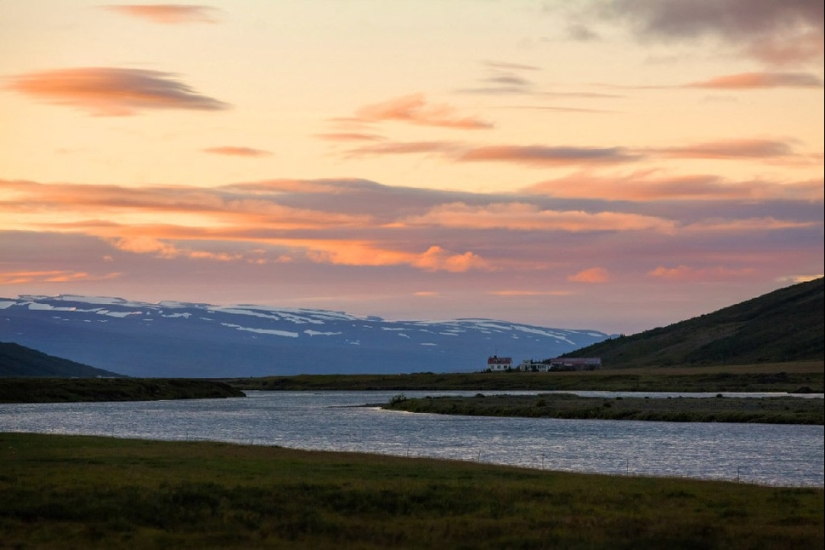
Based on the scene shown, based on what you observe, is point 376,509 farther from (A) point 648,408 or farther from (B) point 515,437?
(A) point 648,408

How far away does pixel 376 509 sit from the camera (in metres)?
43.5

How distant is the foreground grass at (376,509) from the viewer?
3756cm

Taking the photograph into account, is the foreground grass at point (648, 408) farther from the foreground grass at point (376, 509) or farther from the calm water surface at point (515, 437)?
the foreground grass at point (376, 509)

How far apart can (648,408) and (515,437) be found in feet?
135

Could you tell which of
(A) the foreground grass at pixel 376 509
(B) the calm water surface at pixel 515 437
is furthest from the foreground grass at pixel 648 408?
(A) the foreground grass at pixel 376 509

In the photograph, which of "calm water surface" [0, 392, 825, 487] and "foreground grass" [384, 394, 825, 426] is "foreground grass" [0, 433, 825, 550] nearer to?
"calm water surface" [0, 392, 825, 487]

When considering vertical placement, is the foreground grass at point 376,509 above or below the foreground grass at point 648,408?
below

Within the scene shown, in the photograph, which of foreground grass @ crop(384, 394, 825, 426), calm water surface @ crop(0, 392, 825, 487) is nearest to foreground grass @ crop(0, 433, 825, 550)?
calm water surface @ crop(0, 392, 825, 487)

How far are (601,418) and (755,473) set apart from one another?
6102cm

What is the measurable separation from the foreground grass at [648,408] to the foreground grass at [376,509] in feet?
202

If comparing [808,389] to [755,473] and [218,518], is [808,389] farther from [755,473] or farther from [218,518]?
[218,518]

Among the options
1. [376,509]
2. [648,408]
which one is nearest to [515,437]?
[648,408]

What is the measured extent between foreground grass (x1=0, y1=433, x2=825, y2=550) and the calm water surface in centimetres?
1368

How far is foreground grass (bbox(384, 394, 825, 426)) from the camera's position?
11419 centimetres
